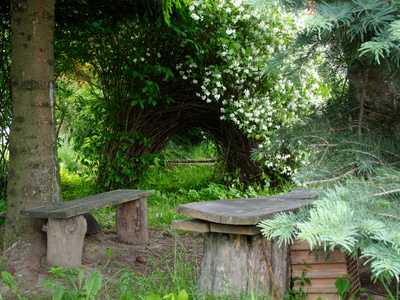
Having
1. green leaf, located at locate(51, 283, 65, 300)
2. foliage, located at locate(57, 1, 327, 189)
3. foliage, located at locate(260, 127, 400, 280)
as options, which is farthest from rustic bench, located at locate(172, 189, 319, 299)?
foliage, located at locate(57, 1, 327, 189)

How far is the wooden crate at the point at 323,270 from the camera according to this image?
7.35 ft

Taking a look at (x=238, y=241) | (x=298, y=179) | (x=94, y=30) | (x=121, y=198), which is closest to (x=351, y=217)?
(x=298, y=179)

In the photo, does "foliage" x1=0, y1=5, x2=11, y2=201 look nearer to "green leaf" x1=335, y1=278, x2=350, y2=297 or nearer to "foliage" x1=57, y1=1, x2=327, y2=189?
"foliage" x1=57, y1=1, x2=327, y2=189

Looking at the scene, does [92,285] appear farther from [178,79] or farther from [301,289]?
[178,79]

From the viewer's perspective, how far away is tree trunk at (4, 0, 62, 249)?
3.09 metres

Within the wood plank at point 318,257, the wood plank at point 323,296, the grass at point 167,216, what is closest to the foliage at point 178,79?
the grass at point 167,216

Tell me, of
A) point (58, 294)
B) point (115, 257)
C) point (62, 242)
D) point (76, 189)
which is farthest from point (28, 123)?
point (76, 189)

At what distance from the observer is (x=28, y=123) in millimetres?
3088

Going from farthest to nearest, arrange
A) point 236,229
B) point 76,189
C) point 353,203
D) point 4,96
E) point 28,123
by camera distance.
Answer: point 76,189 < point 4,96 < point 28,123 < point 236,229 < point 353,203

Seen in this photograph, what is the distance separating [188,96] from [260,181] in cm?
167

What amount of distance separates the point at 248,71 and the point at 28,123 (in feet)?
8.78

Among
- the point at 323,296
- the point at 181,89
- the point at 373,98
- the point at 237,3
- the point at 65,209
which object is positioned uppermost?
the point at 237,3

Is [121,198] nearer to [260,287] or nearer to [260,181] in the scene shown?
[260,287]

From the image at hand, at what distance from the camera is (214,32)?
16.0 feet
